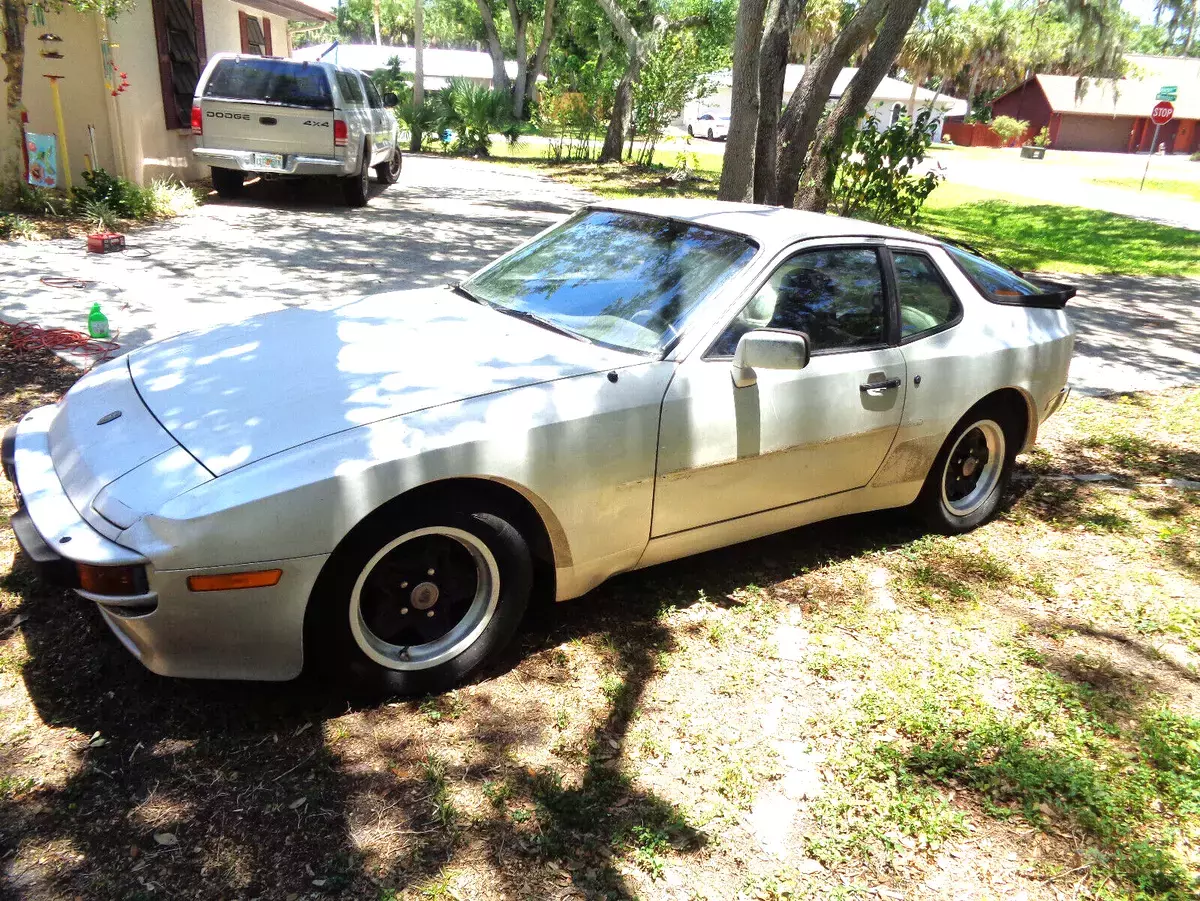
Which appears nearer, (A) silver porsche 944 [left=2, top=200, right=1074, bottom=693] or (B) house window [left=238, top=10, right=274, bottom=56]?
(A) silver porsche 944 [left=2, top=200, right=1074, bottom=693]

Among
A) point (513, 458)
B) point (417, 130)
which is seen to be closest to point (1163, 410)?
point (513, 458)

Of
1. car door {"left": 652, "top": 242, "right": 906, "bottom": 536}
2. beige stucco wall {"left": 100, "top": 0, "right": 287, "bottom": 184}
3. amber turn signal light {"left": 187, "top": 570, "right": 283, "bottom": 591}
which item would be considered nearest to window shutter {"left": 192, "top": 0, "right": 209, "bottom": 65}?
beige stucco wall {"left": 100, "top": 0, "right": 287, "bottom": 184}

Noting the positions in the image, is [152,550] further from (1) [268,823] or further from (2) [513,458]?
(2) [513,458]

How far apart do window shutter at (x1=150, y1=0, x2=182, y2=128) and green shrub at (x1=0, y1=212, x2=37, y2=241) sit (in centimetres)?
376

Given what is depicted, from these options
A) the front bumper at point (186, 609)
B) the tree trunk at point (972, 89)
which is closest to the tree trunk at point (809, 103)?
the front bumper at point (186, 609)

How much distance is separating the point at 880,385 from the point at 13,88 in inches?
396

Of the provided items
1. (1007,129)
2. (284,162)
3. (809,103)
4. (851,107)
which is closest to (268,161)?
(284,162)

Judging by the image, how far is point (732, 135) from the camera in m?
11.2

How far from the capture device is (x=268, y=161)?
12.1 metres

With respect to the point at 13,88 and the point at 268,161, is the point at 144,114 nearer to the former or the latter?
the point at 268,161

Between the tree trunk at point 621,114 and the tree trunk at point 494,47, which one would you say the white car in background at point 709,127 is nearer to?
the tree trunk at point 494,47

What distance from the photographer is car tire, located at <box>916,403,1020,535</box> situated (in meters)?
4.55

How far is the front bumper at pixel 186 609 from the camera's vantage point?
8.59 feet

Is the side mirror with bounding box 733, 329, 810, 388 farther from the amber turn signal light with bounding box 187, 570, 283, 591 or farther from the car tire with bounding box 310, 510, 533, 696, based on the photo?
the amber turn signal light with bounding box 187, 570, 283, 591
